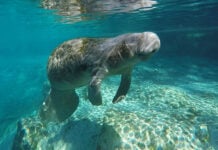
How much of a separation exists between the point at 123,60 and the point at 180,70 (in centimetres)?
1610

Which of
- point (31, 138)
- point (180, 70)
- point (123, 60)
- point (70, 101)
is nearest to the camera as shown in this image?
point (123, 60)

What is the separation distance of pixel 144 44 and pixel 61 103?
4790mm

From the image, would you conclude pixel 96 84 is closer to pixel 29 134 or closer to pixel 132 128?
pixel 132 128

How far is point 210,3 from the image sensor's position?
2088cm

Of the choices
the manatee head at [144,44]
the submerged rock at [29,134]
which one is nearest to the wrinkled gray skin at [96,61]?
the manatee head at [144,44]

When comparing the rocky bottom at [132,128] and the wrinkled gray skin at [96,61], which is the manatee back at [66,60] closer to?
the wrinkled gray skin at [96,61]

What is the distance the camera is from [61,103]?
29.5ft

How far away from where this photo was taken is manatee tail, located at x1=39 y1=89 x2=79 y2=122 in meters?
8.83

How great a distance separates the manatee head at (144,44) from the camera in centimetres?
498

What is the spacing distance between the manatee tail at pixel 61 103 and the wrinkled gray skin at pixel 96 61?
0.03 metres

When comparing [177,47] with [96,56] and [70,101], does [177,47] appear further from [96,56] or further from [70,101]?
[96,56]

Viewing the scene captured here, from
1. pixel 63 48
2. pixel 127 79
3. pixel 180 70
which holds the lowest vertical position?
pixel 180 70

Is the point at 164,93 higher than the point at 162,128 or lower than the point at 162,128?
lower

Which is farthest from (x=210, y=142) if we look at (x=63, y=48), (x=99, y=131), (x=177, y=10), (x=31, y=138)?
(x=177, y=10)
